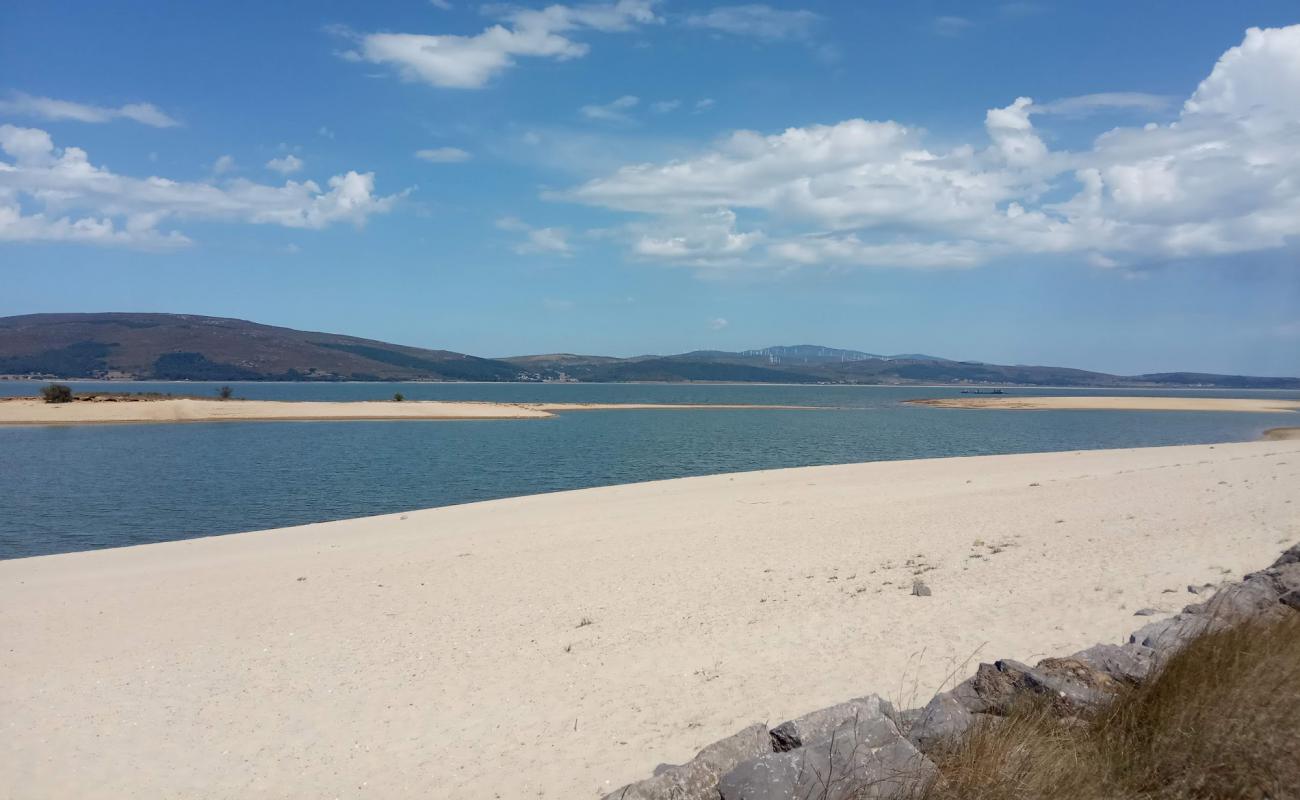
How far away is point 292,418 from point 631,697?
219ft

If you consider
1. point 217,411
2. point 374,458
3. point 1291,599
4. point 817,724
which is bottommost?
point 374,458

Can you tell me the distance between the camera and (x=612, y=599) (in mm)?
10445

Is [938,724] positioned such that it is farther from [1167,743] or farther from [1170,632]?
[1170,632]

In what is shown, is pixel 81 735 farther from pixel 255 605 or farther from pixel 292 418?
pixel 292 418

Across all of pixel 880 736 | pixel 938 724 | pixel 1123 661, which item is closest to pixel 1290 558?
pixel 1123 661

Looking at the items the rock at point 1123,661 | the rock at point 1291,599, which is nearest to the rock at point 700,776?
the rock at point 1123,661

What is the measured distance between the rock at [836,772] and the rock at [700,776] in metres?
0.12

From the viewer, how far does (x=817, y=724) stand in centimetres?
440

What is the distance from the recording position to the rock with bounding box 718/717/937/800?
3.74 meters

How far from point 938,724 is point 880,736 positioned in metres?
0.47

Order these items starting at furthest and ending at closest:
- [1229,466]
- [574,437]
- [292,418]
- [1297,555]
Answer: [292,418] → [574,437] → [1229,466] → [1297,555]

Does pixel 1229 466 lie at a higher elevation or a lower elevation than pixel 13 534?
higher

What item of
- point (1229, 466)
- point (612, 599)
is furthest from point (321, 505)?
point (1229, 466)

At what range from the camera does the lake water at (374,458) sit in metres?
21.9
